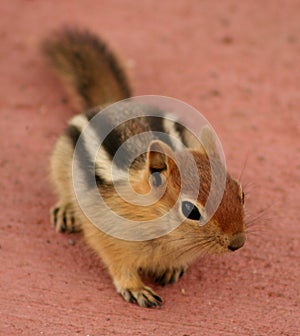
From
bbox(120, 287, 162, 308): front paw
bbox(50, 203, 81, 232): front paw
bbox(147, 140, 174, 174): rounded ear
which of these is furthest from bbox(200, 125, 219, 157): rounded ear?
bbox(50, 203, 81, 232): front paw

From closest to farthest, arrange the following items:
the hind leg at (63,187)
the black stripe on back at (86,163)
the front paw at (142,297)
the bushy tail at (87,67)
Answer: the front paw at (142,297), the black stripe on back at (86,163), the hind leg at (63,187), the bushy tail at (87,67)

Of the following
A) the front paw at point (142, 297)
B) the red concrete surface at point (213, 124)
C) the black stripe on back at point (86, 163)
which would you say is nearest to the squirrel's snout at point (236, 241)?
the red concrete surface at point (213, 124)

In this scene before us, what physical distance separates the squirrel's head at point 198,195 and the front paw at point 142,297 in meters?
0.38

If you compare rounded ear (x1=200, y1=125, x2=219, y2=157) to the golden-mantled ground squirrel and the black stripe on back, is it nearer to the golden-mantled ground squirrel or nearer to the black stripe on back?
the golden-mantled ground squirrel

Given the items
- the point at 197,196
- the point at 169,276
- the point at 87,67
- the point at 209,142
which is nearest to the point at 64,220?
the point at 169,276

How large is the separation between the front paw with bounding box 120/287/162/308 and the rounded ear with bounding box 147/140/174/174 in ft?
2.04

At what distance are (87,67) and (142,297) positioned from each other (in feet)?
6.20

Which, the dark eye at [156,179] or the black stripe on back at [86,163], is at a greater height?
the dark eye at [156,179]

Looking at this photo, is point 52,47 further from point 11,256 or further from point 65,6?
point 11,256

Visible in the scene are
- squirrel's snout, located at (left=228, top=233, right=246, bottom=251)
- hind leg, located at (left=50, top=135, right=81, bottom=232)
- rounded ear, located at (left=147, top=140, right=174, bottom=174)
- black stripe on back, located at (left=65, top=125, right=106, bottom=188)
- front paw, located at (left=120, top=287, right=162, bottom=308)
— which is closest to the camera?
squirrel's snout, located at (left=228, top=233, right=246, bottom=251)

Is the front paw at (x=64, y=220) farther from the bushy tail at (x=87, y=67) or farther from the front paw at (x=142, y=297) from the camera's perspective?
the bushy tail at (x=87, y=67)

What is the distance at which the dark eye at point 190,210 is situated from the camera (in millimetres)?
3004

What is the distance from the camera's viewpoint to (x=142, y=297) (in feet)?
10.9

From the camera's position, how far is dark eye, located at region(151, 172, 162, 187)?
3.16 m
